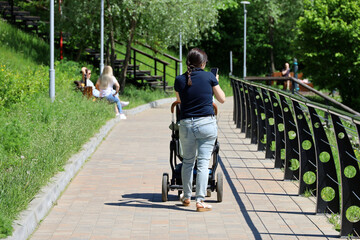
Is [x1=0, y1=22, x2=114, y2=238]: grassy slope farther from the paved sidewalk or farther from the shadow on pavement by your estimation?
the shadow on pavement

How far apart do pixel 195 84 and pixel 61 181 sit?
217 centimetres

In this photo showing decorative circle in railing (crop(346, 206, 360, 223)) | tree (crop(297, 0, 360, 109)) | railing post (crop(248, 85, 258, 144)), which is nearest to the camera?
decorative circle in railing (crop(346, 206, 360, 223))

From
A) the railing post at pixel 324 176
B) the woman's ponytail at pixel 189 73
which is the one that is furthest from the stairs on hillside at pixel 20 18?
the railing post at pixel 324 176

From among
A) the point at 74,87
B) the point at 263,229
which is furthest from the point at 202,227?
the point at 74,87

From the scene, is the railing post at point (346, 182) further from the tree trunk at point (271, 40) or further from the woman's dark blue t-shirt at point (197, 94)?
the tree trunk at point (271, 40)

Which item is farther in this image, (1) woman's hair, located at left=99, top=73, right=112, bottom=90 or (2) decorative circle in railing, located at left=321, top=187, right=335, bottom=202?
(1) woman's hair, located at left=99, top=73, right=112, bottom=90

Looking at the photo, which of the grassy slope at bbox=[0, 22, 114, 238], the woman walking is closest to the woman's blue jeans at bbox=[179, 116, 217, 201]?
the woman walking

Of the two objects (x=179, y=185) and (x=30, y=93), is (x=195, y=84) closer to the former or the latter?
(x=179, y=185)

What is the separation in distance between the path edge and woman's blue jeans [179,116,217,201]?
1475mm

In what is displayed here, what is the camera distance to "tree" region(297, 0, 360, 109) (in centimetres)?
3450

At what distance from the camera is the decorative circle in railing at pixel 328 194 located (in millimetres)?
7929

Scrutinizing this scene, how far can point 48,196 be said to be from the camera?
7875 millimetres

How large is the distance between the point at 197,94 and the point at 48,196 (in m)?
1.86

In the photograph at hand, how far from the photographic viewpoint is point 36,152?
9.49 meters
